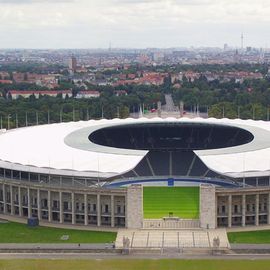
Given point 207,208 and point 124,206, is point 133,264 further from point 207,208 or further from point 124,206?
point 207,208

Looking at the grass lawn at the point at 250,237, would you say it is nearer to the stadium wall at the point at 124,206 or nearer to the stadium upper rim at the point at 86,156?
the stadium wall at the point at 124,206

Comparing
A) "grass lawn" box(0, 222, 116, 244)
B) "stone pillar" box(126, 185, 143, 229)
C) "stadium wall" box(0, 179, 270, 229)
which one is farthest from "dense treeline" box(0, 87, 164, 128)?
"stone pillar" box(126, 185, 143, 229)

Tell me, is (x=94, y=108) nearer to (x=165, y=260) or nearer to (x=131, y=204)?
(x=131, y=204)

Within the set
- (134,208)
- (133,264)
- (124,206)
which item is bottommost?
(133,264)

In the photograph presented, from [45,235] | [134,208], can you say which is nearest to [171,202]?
[134,208]

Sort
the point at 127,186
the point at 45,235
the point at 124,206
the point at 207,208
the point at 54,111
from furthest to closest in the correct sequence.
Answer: the point at 54,111, the point at 127,186, the point at 124,206, the point at 207,208, the point at 45,235

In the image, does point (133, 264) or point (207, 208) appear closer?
point (133, 264)

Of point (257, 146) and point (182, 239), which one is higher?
point (257, 146)

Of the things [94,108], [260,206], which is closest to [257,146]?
[260,206]
